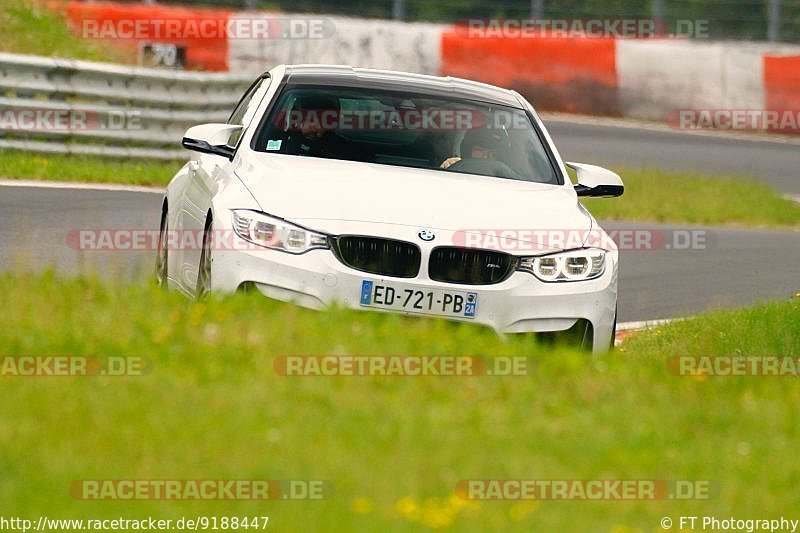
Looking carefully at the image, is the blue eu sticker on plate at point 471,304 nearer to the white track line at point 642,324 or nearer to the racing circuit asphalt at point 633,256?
the racing circuit asphalt at point 633,256

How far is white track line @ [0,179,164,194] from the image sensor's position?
52.5ft

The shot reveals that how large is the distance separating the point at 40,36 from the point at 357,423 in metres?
18.2

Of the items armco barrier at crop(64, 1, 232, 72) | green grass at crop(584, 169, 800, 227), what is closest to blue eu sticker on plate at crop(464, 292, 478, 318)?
green grass at crop(584, 169, 800, 227)

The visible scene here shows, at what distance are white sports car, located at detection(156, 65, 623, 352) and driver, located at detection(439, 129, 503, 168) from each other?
1 centimetres

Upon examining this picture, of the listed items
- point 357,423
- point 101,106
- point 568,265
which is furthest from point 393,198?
point 101,106

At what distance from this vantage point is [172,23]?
25.2 meters

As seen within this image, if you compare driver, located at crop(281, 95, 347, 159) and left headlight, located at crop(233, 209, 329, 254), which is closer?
left headlight, located at crop(233, 209, 329, 254)

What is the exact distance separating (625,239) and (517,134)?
6707mm

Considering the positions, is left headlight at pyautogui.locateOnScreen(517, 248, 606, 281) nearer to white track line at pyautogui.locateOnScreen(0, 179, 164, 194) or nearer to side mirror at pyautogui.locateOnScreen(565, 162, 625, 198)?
side mirror at pyautogui.locateOnScreen(565, 162, 625, 198)

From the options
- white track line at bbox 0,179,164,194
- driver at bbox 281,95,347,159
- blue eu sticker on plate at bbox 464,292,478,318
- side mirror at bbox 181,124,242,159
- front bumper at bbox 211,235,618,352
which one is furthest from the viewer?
white track line at bbox 0,179,164,194

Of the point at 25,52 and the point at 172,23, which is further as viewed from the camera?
the point at 172,23

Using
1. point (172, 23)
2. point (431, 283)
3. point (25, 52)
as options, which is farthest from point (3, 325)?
point (172, 23)

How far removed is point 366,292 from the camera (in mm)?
7828

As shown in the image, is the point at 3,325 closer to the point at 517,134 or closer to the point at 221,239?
the point at 221,239
